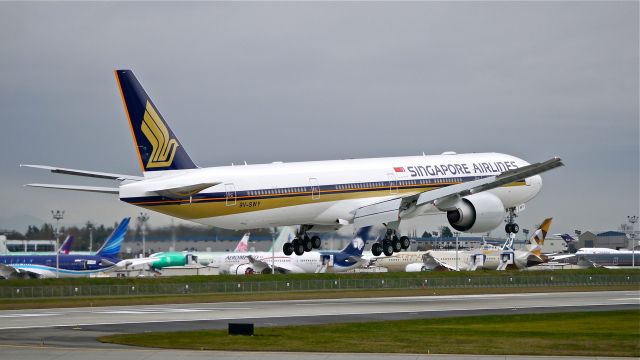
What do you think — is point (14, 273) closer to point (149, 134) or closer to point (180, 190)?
point (149, 134)

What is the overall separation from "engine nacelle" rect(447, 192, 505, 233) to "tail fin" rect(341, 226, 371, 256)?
6432 mm

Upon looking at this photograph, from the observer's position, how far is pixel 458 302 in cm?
7831

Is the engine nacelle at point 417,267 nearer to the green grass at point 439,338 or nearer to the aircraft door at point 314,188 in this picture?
the aircraft door at point 314,188

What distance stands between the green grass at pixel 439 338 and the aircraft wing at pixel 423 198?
8.67 meters

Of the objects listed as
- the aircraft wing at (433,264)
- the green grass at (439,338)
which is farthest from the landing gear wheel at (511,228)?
the aircraft wing at (433,264)

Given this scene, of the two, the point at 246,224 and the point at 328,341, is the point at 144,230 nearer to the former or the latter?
the point at 246,224

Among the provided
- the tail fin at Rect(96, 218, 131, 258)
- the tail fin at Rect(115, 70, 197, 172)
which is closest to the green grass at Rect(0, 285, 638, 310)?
the tail fin at Rect(115, 70, 197, 172)

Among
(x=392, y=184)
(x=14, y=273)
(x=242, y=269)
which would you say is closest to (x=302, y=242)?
(x=392, y=184)

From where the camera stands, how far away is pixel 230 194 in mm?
60000

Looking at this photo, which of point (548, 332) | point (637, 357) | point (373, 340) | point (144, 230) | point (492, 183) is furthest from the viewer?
point (144, 230)

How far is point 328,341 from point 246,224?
1685 cm

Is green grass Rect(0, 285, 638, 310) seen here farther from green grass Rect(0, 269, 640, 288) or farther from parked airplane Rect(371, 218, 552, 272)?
parked airplane Rect(371, 218, 552, 272)

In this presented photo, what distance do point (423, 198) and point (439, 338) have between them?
19.8 meters

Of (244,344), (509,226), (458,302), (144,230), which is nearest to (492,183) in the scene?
(509,226)
